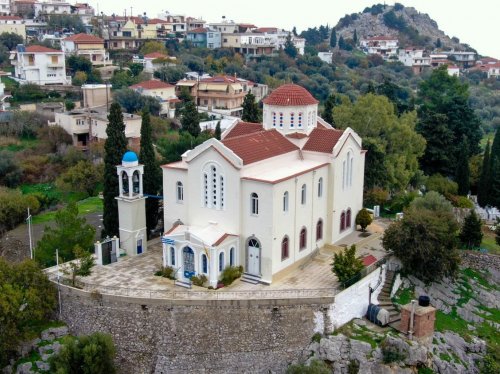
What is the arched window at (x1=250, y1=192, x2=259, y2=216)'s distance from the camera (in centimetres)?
2569

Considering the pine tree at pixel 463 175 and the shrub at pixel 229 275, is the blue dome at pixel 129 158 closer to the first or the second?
the shrub at pixel 229 275

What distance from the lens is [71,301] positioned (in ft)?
82.5

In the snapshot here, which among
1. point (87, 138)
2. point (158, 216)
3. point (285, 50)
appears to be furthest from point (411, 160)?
point (285, 50)

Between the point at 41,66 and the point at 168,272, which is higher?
the point at 41,66

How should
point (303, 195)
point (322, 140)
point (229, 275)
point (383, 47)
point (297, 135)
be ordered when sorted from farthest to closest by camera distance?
point (383, 47) < point (297, 135) < point (322, 140) < point (303, 195) < point (229, 275)

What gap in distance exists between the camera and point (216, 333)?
78.1 ft

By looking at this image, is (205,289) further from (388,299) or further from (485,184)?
(485,184)

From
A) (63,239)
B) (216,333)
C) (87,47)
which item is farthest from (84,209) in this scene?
(87,47)

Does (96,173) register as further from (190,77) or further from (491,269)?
(190,77)

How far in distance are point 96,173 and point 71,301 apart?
19.6 metres

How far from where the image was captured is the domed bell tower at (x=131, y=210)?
28.9m

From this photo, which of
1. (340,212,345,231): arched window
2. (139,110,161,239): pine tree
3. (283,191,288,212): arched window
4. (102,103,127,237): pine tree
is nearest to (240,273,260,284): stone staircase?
(283,191,288,212): arched window

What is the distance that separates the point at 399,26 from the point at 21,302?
15281 centimetres

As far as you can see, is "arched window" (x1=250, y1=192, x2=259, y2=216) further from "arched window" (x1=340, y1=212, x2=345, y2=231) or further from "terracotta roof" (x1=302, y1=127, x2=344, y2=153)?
"arched window" (x1=340, y1=212, x2=345, y2=231)
